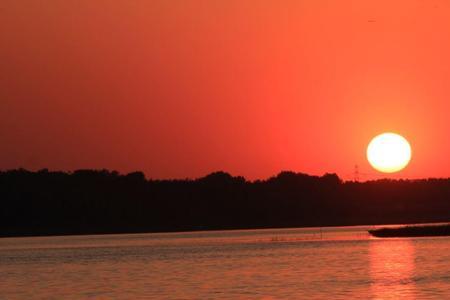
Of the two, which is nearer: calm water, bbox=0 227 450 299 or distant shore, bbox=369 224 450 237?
calm water, bbox=0 227 450 299

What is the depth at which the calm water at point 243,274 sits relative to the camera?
6159 centimetres

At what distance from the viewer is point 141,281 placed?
72562mm

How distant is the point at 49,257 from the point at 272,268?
36871mm

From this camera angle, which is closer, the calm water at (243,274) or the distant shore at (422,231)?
the calm water at (243,274)

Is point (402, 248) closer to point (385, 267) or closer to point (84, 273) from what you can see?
point (385, 267)

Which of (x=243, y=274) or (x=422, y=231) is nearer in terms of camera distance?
(x=243, y=274)

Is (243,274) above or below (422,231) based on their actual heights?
below

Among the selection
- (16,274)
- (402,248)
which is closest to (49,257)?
(16,274)

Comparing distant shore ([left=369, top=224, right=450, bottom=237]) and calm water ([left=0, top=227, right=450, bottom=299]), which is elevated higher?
distant shore ([left=369, top=224, right=450, bottom=237])

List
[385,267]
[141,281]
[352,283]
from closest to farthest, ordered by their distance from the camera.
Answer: [352,283] → [141,281] → [385,267]

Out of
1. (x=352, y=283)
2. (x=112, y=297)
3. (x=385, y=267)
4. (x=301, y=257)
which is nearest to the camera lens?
(x=112, y=297)

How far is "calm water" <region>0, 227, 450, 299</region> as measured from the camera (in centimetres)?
6159

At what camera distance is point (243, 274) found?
3036 inches

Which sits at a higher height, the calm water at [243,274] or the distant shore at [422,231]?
the distant shore at [422,231]
